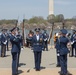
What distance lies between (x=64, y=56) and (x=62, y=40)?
0.64 metres

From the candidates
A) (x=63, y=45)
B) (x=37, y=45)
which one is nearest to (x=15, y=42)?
(x=37, y=45)

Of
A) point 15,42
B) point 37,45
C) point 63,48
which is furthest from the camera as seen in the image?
point 37,45

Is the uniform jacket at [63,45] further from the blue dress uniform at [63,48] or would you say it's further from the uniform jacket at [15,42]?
the uniform jacket at [15,42]

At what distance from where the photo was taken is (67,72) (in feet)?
38.3

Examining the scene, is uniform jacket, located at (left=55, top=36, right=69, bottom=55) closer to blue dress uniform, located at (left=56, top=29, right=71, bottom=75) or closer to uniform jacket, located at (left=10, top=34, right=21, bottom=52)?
blue dress uniform, located at (left=56, top=29, right=71, bottom=75)

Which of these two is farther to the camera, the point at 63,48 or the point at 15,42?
the point at 15,42

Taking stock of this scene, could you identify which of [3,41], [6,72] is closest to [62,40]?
[6,72]

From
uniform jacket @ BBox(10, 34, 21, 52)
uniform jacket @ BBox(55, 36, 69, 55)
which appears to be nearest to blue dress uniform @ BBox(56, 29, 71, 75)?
uniform jacket @ BBox(55, 36, 69, 55)

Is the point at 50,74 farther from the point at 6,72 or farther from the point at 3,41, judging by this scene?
the point at 3,41

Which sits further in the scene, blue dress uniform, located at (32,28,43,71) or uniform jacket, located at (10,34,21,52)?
blue dress uniform, located at (32,28,43,71)

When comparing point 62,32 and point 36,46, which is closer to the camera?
point 62,32

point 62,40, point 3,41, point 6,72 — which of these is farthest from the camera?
point 3,41

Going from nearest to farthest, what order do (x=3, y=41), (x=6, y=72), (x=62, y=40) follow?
(x=62, y=40) < (x=6, y=72) < (x=3, y=41)

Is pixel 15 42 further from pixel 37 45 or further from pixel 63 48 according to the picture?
pixel 63 48
